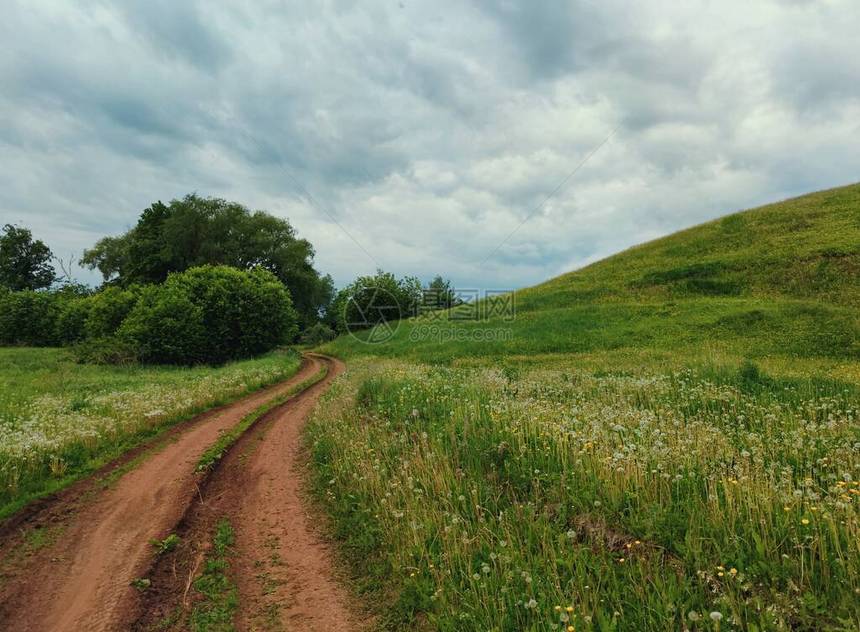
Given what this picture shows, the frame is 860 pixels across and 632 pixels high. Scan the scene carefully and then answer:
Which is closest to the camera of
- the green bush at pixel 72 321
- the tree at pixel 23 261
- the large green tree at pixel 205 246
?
the green bush at pixel 72 321

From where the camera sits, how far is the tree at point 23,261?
9825 centimetres

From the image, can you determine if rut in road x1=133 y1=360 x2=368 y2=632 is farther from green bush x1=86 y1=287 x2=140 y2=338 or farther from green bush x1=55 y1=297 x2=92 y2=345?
green bush x1=55 y1=297 x2=92 y2=345

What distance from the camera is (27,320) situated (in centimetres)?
6844

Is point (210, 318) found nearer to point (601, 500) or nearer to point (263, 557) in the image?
point (263, 557)

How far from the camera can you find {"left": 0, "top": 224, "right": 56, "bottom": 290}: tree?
322 feet

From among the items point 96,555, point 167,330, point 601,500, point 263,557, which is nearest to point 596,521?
point 601,500

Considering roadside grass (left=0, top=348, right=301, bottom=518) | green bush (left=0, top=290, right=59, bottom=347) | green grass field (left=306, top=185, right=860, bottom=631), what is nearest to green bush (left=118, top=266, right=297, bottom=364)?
roadside grass (left=0, top=348, right=301, bottom=518)

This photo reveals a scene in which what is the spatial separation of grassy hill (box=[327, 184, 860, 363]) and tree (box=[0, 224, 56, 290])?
292ft

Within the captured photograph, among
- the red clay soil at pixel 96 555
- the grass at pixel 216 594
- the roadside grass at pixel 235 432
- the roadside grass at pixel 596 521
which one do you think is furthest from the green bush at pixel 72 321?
the grass at pixel 216 594

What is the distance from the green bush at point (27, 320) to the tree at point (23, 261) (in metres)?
37.5

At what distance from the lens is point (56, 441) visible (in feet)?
40.3

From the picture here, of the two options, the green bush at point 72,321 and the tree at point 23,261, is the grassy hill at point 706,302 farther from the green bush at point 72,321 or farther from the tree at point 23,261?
the tree at point 23,261

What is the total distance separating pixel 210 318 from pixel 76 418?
110 feet

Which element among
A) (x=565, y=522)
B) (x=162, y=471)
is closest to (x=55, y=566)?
(x=162, y=471)
